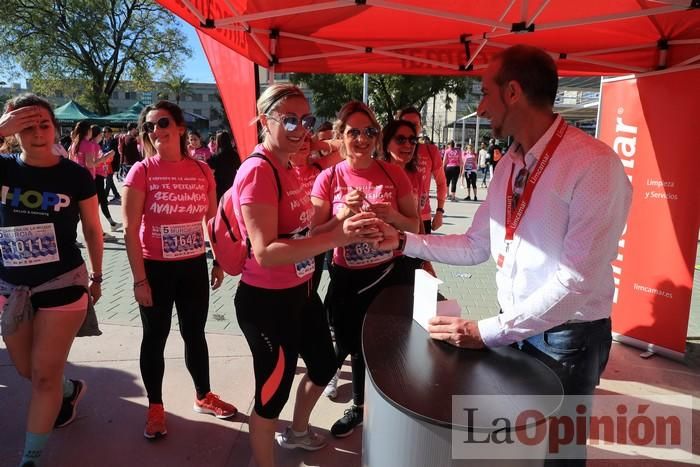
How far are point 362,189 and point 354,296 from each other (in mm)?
667

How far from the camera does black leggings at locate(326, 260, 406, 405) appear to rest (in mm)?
2900

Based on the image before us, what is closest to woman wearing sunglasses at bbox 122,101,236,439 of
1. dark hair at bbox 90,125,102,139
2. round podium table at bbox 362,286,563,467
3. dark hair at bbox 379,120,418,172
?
round podium table at bbox 362,286,563,467

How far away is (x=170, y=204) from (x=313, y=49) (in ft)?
7.49

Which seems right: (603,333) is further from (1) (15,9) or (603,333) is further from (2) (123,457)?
(1) (15,9)

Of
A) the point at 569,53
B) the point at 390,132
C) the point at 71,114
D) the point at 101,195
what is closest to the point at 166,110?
the point at 390,132

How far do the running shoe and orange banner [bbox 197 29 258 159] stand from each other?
1.98 metres

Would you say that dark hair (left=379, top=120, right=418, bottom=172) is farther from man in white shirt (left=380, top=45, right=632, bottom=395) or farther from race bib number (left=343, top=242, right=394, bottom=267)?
man in white shirt (left=380, top=45, right=632, bottom=395)

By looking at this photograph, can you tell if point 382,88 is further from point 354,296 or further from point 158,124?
point 354,296

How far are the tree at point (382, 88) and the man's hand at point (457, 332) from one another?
81.1ft

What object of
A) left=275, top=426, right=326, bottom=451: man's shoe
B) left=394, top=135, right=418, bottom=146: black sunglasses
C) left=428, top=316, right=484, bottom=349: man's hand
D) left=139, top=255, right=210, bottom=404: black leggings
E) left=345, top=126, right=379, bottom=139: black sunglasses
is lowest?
left=275, top=426, right=326, bottom=451: man's shoe

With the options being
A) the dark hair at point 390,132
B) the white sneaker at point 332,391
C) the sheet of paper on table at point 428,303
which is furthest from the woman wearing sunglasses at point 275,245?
the dark hair at point 390,132

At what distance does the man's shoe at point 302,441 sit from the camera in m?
2.76

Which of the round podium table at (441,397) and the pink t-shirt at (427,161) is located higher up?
the pink t-shirt at (427,161)

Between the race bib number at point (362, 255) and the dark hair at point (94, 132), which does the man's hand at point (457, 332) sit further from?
the dark hair at point (94, 132)
